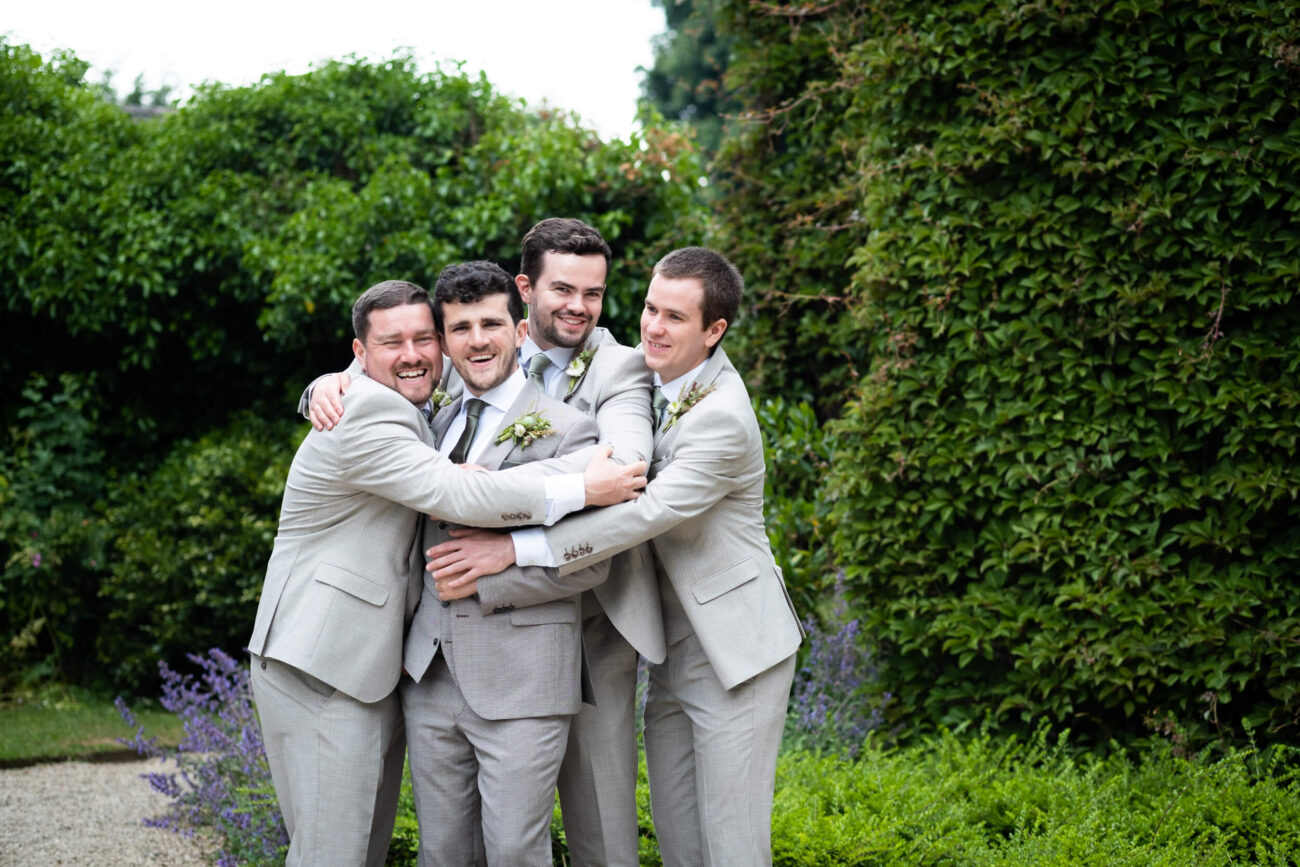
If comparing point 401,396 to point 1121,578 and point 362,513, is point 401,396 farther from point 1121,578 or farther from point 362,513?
point 1121,578

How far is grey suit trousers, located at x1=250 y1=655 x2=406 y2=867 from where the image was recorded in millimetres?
2900

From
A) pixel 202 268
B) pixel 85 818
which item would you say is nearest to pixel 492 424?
pixel 85 818

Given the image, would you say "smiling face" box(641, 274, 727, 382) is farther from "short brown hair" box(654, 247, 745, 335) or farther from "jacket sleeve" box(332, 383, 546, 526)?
"jacket sleeve" box(332, 383, 546, 526)

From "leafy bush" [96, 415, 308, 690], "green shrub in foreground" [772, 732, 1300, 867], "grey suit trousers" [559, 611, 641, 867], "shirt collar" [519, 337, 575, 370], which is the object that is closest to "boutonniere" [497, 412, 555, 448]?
"shirt collar" [519, 337, 575, 370]

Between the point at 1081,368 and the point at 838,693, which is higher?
the point at 1081,368

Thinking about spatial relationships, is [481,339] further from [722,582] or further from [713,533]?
[722,582]

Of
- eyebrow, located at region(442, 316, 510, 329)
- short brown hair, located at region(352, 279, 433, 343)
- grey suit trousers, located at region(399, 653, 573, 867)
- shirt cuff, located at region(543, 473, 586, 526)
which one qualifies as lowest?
grey suit trousers, located at region(399, 653, 573, 867)

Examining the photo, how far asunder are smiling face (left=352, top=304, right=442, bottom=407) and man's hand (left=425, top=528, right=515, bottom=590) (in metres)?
0.52

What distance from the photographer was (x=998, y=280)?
462 centimetres

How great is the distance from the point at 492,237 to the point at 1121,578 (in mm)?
4841

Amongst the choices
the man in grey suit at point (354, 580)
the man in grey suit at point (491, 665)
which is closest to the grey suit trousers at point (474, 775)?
the man in grey suit at point (491, 665)

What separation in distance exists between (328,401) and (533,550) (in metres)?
0.74

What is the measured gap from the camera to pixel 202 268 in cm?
830

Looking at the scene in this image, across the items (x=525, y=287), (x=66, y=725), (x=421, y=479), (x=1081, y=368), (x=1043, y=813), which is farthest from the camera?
(x=66, y=725)
